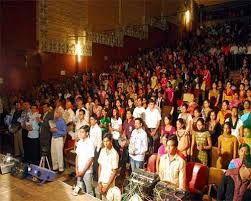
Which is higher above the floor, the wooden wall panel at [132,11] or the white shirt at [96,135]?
the wooden wall panel at [132,11]

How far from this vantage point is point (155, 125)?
7.12 m

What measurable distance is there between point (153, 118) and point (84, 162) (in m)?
2.53

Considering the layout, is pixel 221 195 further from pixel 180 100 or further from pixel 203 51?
pixel 203 51

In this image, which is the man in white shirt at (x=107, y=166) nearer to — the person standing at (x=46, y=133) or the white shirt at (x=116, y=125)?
the white shirt at (x=116, y=125)

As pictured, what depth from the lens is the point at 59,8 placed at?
13977 mm

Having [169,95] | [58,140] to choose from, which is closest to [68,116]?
[58,140]

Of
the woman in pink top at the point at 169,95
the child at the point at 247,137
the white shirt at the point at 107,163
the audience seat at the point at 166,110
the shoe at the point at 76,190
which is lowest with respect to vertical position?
the shoe at the point at 76,190

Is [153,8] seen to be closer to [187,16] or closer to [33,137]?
[187,16]

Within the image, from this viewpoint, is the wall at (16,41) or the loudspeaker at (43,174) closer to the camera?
the loudspeaker at (43,174)

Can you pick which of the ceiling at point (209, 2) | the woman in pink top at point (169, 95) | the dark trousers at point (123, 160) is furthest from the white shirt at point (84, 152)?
the ceiling at point (209, 2)

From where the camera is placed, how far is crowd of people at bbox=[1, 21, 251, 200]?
4.70 metres

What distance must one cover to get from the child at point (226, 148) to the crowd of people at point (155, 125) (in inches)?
0.6

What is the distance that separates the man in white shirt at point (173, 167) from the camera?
161 inches

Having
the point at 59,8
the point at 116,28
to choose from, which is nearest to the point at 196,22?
the point at 116,28
